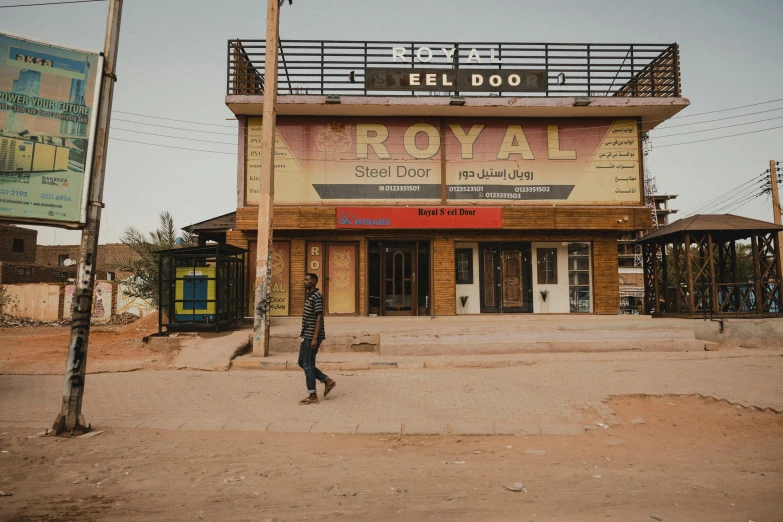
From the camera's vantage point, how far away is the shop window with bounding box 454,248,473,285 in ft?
54.3

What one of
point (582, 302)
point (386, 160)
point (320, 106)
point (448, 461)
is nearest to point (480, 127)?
point (386, 160)

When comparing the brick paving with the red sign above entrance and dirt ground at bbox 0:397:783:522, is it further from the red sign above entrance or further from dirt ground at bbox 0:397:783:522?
the red sign above entrance

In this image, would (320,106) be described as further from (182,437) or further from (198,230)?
(182,437)

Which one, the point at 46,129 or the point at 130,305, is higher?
the point at 46,129

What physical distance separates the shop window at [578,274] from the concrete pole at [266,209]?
406 inches

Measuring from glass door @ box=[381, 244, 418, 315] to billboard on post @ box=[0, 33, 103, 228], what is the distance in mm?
10871

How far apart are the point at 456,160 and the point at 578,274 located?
5396 millimetres

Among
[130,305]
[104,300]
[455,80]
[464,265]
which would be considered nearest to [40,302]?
[104,300]

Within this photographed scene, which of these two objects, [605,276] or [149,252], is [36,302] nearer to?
[149,252]

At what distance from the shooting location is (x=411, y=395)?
25.5ft

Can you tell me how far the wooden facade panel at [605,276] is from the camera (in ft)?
53.3

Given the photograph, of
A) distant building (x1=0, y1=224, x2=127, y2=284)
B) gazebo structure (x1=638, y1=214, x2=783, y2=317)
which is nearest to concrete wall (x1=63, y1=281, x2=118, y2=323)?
distant building (x1=0, y1=224, x2=127, y2=284)

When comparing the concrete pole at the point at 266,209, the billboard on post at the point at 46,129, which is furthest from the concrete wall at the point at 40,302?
the billboard on post at the point at 46,129

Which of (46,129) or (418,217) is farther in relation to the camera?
(418,217)
